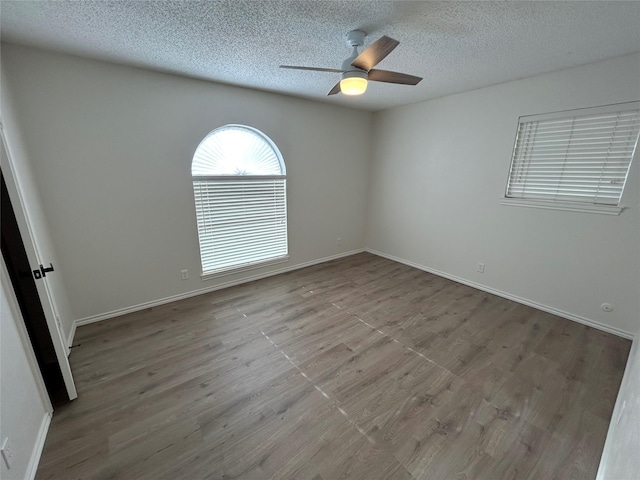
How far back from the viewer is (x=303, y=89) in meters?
3.25

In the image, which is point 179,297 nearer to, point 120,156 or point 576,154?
point 120,156

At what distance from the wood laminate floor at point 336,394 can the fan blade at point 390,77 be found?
2.23 m

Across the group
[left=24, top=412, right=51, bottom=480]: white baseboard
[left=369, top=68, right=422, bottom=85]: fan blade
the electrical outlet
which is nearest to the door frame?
[left=24, top=412, right=51, bottom=480]: white baseboard

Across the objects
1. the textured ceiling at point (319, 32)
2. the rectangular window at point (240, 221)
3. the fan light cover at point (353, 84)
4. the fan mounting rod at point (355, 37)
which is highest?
the textured ceiling at point (319, 32)

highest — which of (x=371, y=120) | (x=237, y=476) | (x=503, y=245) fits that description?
(x=371, y=120)

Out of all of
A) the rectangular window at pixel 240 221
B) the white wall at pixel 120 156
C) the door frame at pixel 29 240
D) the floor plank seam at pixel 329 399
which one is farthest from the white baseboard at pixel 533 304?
the door frame at pixel 29 240

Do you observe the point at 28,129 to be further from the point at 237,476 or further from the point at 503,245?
the point at 503,245

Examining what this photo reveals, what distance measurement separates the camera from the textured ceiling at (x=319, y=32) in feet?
5.34

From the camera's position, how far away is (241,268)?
3.65 meters

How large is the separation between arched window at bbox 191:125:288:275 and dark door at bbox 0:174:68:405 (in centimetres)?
159

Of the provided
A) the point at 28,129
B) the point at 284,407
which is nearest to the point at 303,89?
the point at 28,129

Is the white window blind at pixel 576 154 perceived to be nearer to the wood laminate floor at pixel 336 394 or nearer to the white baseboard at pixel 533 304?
the white baseboard at pixel 533 304

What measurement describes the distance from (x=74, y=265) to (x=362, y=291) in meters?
3.11

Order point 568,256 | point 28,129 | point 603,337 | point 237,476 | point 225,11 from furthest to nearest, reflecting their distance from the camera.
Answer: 1. point 568,256
2. point 603,337
3. point 28,129
4. point 225,11
5. point 237,476
